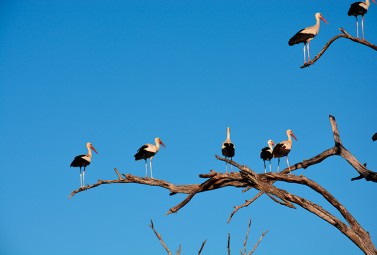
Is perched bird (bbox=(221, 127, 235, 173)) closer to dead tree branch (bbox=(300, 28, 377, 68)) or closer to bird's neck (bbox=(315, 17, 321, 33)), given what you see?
bird's neck (bbox=(315, 17, 321, 33))

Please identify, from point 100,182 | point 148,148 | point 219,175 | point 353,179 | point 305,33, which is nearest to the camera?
point 219,175

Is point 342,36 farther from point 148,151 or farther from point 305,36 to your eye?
point 148,151

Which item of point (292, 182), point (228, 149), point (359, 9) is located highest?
→ point (359, 9)

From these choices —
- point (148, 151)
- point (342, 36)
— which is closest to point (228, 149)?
point (148, 151)

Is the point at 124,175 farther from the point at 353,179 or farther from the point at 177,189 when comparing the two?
the point at 353,179

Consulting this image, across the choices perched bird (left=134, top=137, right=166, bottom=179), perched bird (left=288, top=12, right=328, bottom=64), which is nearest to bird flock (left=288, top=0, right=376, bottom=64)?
perched bird (left=288, top=12, right=328, bottom=64)

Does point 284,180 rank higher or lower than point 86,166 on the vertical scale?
lower

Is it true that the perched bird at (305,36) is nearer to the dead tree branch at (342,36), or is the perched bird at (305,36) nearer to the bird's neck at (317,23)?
the bird's neck at (317,23)

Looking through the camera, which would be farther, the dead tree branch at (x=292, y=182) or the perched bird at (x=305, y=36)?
the perched bird at (x=305, y=36)

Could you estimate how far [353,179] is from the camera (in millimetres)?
14227

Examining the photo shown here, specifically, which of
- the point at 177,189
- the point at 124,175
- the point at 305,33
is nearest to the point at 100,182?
the point at 124,175

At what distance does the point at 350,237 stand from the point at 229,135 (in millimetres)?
10278

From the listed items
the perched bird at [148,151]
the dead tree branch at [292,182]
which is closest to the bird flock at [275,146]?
the perched bird at [148,151]

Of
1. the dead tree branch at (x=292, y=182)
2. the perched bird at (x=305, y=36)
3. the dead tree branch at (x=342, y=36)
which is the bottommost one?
the dead tree branch at (x=292, y=182)
